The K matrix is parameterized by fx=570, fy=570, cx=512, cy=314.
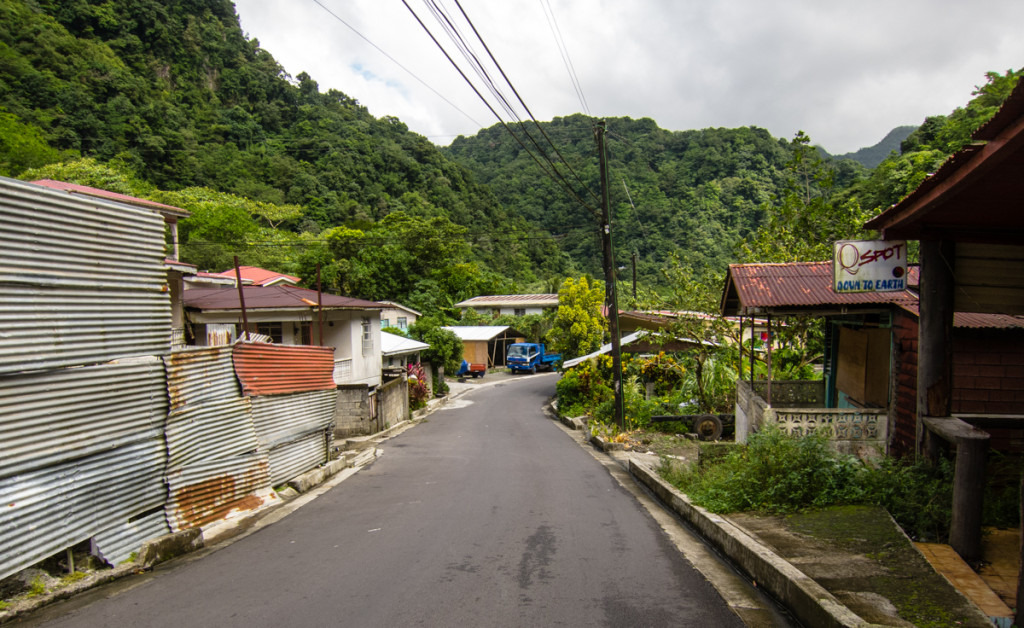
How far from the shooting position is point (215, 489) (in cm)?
734

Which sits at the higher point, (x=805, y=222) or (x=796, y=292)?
(x=805, y=222)

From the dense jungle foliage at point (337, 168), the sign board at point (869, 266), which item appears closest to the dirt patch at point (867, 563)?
the sign board at point (869, 266)

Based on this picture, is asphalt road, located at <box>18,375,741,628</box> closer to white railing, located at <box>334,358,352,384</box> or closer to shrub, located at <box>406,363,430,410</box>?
white railing, located at <box>334,358,352,384</box>

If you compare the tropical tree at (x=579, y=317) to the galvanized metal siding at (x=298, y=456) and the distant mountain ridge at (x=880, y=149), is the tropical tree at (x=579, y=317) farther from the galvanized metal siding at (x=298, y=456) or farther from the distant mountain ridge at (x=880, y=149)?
the distant mountain ridge at (x=880, y=149)

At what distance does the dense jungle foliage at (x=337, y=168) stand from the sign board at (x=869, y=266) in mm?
25273

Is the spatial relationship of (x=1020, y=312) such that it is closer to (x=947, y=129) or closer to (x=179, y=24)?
(x=947, y=129)

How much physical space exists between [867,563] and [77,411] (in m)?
7.07

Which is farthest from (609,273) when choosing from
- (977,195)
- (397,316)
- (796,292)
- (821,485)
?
(397,316)

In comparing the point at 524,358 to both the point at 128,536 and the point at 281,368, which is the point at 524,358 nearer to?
the point at 281,368

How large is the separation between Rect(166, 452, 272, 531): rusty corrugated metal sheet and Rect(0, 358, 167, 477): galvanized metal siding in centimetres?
75

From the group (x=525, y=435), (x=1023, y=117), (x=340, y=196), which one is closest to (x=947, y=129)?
(x=525, y=435)

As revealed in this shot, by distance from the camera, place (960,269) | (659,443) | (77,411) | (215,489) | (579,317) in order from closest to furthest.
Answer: (77,411)
(960,269)
(215,489)
(659,443)
(579,317)

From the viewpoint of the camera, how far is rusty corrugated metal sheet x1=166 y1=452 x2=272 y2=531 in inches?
260

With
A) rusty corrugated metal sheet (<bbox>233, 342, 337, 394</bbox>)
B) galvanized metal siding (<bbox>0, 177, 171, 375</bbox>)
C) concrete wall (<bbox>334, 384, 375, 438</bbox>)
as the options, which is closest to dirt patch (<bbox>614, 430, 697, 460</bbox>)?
rusty corrugated metal sheet (<bbox>233, 342, 337, 394</bbox>)
